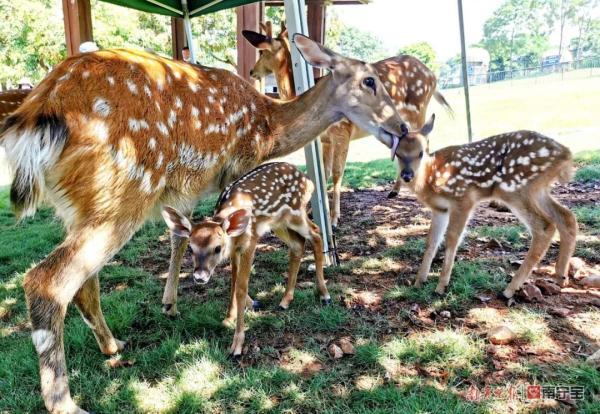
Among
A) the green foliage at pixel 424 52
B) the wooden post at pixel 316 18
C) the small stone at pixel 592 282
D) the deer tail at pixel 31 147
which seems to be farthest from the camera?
the green foliage at pixel 424 52

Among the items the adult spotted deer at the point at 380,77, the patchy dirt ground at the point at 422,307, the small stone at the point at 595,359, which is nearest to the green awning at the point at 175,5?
the adult spotted deer at the point at 380,77

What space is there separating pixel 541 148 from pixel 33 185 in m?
3.27

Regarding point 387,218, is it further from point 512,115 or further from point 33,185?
point 512,115

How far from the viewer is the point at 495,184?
3.55 meters

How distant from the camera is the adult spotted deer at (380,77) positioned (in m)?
5.37

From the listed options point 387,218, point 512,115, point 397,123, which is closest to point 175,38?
point 387,218

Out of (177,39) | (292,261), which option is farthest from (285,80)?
(177,39)

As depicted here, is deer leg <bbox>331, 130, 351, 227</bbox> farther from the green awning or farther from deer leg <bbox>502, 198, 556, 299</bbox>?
deer leg <bbox>502, 198, 556, 299</bbox>

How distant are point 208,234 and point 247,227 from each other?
11.3 inches

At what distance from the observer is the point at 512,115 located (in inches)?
645

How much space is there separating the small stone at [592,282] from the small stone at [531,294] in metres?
0.40

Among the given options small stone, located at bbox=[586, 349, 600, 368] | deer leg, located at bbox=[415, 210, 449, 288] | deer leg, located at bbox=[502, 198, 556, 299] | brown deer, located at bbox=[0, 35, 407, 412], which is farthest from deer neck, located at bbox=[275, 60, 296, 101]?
small stone, located at bbox=[586, 349, 600, 368]

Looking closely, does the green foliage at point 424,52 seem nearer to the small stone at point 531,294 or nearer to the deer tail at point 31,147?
the small stone at point 531,294

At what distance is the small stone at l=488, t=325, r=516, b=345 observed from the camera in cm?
282
